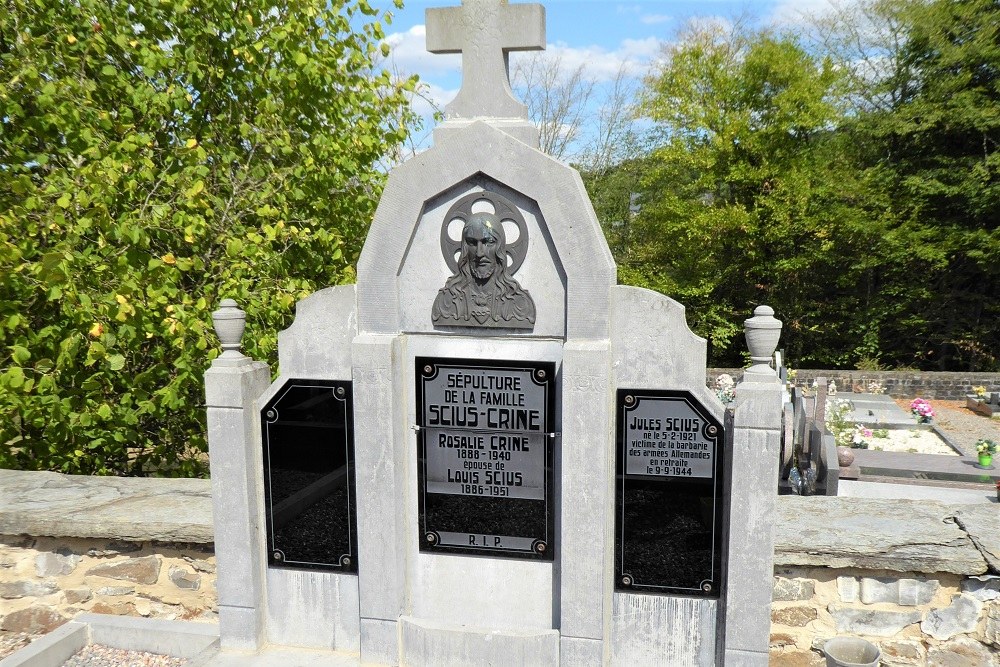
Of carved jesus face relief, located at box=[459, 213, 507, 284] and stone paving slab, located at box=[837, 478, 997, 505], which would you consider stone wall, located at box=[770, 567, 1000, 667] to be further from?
stone paving slab, located at box=[837, 478, 997, 505]

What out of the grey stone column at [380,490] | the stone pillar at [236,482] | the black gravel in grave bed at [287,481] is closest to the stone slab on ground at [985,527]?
the grey stone column at [380,490]

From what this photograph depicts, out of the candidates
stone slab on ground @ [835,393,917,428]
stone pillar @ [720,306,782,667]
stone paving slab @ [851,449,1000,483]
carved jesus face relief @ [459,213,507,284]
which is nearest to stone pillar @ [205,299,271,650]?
carved jesus face relief @ [459,213,507,284]

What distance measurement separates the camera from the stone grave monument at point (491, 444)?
4.19 metres

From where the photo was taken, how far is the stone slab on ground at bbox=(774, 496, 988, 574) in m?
4.25

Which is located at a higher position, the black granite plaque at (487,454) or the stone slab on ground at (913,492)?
the black granite plaque at (487,454)

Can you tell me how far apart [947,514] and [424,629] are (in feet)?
11.3

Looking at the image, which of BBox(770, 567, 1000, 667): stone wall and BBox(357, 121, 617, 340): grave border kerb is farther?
BBox(770, 567, 1000, 667): stone wall

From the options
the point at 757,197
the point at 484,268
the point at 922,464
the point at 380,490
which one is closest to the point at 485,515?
the point at 380,490

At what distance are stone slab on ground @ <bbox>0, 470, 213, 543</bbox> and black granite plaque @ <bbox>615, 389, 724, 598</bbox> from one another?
9.26 feet

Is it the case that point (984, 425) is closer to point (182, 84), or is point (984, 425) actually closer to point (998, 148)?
point (998, 148)

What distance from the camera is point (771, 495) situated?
411 centimetres

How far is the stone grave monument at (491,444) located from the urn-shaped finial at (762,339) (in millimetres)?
→ 13

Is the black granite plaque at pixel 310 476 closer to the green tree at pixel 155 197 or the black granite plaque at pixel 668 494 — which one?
the green tree at pixel 155 197

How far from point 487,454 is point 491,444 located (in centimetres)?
7
